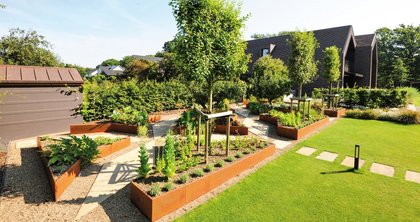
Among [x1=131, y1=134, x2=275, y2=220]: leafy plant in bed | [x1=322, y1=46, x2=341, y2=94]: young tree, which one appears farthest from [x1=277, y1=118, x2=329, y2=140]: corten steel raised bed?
[x1=322, y1=46, x2=341, y2=94]: young tree

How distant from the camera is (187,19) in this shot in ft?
20.8

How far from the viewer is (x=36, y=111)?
35.4 ft

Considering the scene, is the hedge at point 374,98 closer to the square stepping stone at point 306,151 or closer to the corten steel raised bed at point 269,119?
the corten steel raised bed at point 269,119

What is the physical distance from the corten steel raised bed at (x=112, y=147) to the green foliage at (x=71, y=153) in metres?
0.37

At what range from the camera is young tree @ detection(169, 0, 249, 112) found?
6.13 metres

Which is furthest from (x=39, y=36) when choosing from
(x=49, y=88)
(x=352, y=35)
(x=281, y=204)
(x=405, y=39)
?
(x=405, y=39)

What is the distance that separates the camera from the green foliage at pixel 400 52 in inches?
1847

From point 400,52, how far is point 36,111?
64.2 m

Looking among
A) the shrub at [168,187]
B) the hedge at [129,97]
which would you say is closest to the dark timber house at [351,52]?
the hedge at [129,97]

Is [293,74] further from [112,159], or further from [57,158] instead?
[57,158]

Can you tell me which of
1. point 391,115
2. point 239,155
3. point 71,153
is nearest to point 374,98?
point 391,115

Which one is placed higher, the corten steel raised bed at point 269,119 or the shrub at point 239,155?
the corten steel raised bed at point 269,119

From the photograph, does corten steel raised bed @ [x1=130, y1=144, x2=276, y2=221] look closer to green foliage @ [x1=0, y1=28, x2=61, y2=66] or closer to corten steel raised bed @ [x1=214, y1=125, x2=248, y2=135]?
corten steel raised bed @ [x1=214, y1=125, x2=248, y2=135]

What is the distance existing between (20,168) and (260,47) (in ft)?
103
